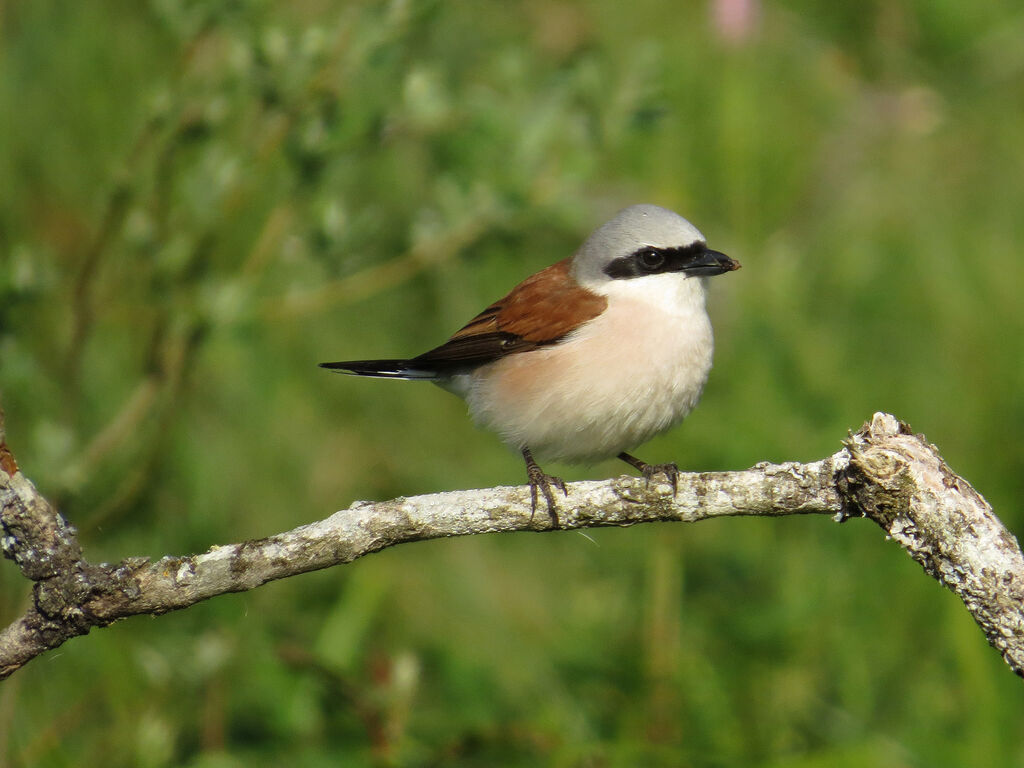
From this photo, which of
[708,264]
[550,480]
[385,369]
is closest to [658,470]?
[550,480]

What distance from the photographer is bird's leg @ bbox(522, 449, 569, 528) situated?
303cm

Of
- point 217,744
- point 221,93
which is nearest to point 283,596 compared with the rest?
point 217,744

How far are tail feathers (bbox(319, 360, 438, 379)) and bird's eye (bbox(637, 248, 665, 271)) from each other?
0.93 metres

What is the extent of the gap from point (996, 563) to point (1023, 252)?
4851 millimetres

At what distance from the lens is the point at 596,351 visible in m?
4.08

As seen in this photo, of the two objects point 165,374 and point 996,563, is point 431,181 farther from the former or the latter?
point 996,563

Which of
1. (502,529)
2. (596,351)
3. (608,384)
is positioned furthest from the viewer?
(596,351)

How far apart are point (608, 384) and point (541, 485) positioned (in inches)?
22.3

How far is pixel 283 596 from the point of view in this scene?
17.4ft

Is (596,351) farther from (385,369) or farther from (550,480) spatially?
(385,369)

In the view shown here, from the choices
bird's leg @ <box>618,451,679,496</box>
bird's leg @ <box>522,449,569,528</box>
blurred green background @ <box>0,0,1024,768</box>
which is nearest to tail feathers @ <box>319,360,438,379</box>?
blurred green background @ <box>0,0,1024,768</box>

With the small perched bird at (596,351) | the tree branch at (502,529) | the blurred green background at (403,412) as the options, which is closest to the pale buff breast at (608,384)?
the small perched bird at (596,351)

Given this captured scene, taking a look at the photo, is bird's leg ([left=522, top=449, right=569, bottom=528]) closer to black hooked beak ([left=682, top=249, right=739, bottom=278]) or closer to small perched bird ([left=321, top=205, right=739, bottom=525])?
small perched bird ([left=321, top=205, right=739, bottom=525])

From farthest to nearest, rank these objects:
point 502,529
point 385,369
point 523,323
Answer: point 385,369 < point 523,323 < point 502,529
